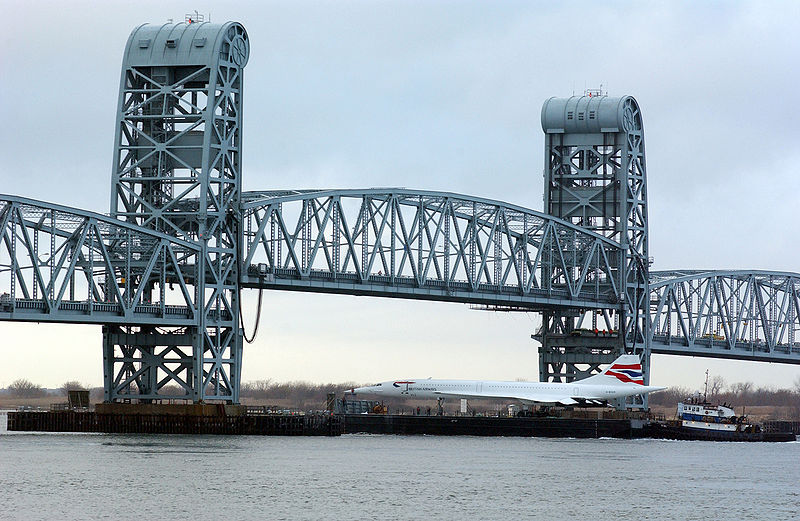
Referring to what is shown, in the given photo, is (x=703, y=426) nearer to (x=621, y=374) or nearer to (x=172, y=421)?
(x=621, y=374)

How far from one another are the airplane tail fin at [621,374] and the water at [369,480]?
32834mm

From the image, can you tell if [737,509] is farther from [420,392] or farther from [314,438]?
[420,392]

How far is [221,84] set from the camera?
431 feet

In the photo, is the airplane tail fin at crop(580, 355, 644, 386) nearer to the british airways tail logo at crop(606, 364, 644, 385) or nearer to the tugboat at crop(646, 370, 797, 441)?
the british airways tail logo at crop(606, 364, 644, 385)

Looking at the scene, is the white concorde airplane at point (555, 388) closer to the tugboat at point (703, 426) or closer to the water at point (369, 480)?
the tugboat at point (703, 426)

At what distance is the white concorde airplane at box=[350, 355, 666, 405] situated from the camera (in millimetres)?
159250

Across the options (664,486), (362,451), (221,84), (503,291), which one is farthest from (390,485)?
(503,291)

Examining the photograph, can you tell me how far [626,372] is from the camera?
16250 centimetres

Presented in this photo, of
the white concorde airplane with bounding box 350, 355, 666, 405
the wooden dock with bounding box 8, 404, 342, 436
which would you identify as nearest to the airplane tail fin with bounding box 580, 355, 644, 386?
Result: the white concorde airplane with bounding box 350, 355, 666, 405

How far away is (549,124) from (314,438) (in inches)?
2020

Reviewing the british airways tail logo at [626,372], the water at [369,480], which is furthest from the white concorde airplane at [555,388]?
the water at [369,480]

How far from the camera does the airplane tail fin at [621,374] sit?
533 feet

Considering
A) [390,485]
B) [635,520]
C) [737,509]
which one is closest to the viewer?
[635,520]

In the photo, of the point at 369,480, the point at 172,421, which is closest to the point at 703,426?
the point at 172,421
